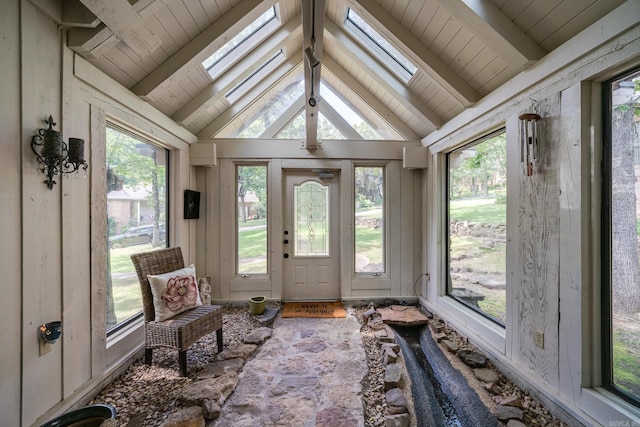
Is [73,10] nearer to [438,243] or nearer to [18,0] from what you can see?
[18,0]

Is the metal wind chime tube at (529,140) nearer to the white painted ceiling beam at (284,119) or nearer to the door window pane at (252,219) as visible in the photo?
the white painted ceiling beam at (284,119)

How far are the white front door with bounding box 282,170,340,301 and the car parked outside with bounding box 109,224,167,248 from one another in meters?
1.64

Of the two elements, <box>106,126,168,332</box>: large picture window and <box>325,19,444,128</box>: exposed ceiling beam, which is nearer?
<box>106,126,168,332</box>: large picture window

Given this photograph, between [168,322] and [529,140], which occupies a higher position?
[529,140]

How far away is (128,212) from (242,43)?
2.04 m

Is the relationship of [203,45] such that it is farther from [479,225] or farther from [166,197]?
[479,225]

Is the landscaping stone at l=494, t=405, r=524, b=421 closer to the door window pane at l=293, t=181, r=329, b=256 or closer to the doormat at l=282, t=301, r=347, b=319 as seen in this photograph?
the doormat at l=282, t=301, r=347, b=319

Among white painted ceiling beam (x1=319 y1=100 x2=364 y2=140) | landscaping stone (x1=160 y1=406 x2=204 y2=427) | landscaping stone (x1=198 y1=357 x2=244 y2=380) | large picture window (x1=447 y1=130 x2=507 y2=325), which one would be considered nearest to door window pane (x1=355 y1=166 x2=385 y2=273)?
white painted ceiling beam (x1=319 y1=100 x2=364 y2=140)

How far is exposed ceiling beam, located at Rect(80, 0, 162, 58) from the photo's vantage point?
4.86ft

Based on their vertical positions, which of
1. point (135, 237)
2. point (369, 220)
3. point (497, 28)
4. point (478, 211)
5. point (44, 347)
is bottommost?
point (44, 347)

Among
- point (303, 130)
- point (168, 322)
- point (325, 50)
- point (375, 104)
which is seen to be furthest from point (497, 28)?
point (168, 322)

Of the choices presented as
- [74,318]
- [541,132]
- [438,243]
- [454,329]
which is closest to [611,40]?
[541,132]

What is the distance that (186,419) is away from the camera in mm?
1643

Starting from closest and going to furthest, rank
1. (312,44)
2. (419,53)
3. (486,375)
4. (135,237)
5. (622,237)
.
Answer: (622,237), (312,44), (486,375), (419,53), (135,237)
